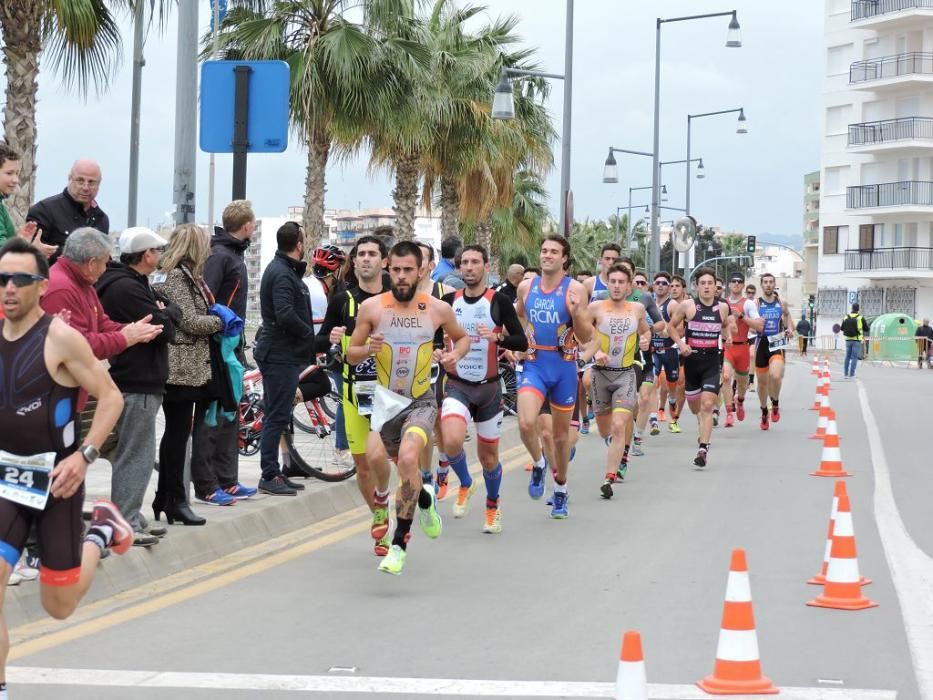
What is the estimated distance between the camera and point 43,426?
545 cm

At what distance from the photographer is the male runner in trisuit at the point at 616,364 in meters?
12.8

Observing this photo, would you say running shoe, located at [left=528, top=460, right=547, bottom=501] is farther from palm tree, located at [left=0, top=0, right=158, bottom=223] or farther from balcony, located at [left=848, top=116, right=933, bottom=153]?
balcony, located at [left=848, top=116, right=933, bottom=153]

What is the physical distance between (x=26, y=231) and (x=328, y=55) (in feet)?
44.2

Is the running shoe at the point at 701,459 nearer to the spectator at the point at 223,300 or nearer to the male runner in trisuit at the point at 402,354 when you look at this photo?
the spectator at the point at 223,300

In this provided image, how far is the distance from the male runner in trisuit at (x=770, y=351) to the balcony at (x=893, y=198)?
164ft

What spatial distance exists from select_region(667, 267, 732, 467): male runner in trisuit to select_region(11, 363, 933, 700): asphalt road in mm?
3545

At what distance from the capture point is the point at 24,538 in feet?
17.9

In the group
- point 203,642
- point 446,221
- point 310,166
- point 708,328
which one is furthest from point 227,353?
point 446,221

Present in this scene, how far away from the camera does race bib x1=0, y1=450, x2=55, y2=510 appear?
5.38m

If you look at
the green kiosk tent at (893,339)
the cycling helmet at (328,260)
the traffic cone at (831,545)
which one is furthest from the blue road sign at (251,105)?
the green kiosk tent at (893,339)

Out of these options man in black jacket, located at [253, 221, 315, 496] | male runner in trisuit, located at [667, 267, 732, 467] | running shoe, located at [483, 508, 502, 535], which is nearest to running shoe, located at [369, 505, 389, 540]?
running shoe, located at [483, 508, 502, 535]

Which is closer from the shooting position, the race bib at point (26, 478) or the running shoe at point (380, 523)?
the race bib at point (26, 478)

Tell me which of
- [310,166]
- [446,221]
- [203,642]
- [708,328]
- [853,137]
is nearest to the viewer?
[203,642]

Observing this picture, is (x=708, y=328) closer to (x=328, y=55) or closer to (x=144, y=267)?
(x=328, y=55)
